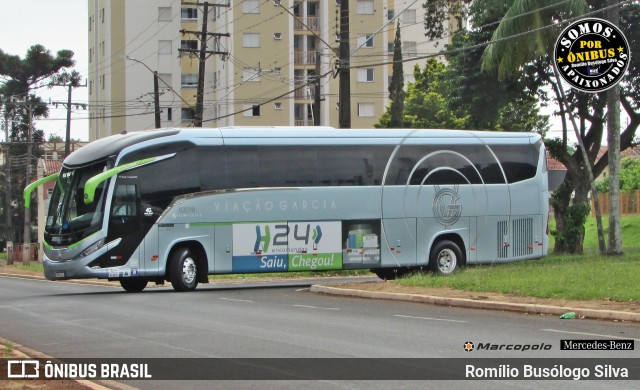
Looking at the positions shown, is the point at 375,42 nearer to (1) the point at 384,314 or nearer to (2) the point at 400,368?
(1) the point at 384,314

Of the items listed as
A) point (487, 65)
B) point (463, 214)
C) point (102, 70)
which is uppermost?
point (102, 70)

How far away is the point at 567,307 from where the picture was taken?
57.5ft

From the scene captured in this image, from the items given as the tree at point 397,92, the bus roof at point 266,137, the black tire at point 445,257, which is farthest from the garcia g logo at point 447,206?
the tree at point 397,92

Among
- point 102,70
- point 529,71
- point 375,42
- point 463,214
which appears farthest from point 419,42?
point 463,214

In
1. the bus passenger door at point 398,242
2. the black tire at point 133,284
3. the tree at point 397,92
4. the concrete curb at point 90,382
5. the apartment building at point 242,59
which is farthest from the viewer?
the apartment building at point 242,59

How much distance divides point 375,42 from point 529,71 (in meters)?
42.8

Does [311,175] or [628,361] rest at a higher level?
[311,175]

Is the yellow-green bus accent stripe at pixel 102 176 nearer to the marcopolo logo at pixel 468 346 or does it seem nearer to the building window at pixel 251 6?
the marcopolo logo at pixel 468 346

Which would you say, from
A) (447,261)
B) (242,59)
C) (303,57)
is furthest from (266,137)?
(303,57)

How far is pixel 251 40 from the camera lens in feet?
251

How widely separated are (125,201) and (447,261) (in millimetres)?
9102

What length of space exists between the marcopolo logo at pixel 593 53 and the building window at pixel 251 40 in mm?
47972

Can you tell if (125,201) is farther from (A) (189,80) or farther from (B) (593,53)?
(A) (189,80)

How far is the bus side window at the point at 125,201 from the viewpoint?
25375mm
